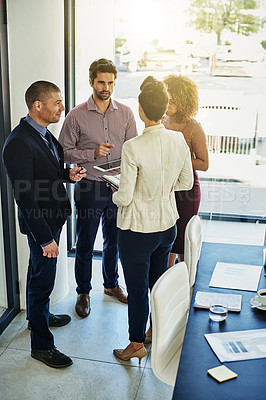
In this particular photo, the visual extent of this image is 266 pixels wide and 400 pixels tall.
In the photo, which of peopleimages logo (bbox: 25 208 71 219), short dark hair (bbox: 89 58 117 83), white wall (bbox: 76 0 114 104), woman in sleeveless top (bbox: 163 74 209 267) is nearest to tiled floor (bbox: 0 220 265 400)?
woman in sleeveless top (bbox: 163 74 209 267)

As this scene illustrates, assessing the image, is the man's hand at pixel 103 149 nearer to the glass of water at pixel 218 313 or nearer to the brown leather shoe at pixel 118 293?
the brown leather shoe at pixel 118 293

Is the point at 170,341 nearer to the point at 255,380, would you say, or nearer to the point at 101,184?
the point at 255,380

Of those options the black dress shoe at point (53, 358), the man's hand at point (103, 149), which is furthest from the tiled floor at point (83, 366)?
the man's hand at point (103, 149)

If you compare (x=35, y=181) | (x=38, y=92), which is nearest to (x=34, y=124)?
(x=38, y=92)

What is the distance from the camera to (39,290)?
3090 mm

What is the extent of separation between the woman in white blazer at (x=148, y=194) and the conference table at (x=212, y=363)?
0.38m

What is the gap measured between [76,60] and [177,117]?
136 cm

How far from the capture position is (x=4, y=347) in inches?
135

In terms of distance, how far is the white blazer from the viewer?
8.75 feet

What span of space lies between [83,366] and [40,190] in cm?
120

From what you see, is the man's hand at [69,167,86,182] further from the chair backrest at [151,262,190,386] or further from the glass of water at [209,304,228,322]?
the glass of water at [209,304,228,322]

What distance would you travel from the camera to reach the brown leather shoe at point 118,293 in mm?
4023

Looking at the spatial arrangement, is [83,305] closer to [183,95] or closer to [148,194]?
[148,194]

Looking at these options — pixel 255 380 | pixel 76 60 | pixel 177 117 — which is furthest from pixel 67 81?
pixel 255 380
